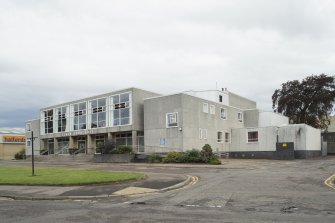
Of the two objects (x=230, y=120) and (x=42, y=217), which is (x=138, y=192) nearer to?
(x=42, y=217)

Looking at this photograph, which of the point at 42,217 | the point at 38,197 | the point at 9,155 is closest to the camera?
the point at 42,217

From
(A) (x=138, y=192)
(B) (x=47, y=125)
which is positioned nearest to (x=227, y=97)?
(B) (x=47, y=125)

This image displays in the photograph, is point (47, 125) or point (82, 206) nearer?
point (82, 206)

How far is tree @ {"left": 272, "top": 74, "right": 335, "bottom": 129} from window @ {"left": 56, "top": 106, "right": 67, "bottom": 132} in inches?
1276

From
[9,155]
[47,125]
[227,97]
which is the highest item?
[227,97]

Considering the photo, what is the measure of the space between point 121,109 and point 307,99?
99.5ft

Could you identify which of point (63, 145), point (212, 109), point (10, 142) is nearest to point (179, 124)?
point (212, 109)

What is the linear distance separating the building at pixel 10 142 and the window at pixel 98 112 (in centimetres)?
2991

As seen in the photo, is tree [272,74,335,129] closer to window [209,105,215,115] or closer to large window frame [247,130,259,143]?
large window frame [247,130,259,143]

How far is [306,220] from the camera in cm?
914

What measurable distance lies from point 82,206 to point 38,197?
2.81 metres

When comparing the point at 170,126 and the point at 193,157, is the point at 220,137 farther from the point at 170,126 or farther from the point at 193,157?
the point at 193,157

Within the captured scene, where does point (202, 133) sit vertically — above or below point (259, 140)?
above

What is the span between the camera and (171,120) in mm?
42125
